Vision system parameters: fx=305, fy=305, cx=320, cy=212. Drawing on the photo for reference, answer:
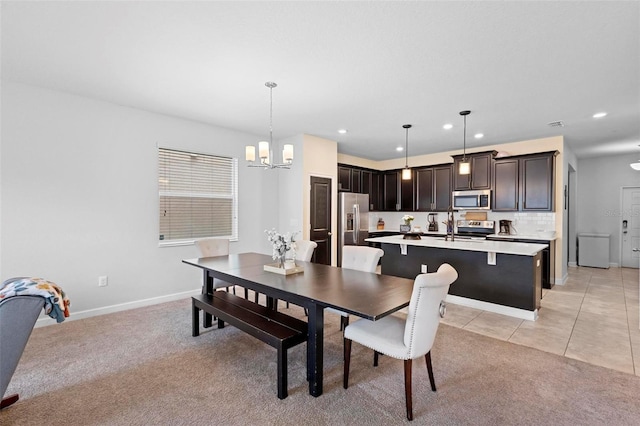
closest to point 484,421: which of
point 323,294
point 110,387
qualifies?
point 323,294

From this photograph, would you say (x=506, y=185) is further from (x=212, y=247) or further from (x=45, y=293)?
(x=45, y=293)

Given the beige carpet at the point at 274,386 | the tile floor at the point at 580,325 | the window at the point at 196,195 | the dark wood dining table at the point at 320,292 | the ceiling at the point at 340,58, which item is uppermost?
the ceiling at the point at 340,58

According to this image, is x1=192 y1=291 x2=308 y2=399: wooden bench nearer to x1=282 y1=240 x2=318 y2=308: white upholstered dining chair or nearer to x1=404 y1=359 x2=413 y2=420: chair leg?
x1=404 y1=359 x2=413 y2=420: chair leg

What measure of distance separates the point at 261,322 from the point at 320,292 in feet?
2.17

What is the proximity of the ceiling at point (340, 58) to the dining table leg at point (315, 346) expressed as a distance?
2049mm

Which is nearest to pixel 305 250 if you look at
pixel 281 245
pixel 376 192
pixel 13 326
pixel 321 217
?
pixel 281 245

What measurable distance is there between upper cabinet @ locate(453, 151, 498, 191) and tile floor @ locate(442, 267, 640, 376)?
2.15 m

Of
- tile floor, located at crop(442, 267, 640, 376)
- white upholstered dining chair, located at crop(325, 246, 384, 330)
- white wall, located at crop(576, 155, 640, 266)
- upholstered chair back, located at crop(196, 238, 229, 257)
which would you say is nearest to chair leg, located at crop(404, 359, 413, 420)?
white upholstered dining chair, located at crop(325, 246, 384, 330)

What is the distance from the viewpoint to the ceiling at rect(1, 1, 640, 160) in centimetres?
207

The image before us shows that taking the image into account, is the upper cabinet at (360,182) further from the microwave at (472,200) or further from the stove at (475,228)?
the stove at (475,228)

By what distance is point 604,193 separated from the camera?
281 inches

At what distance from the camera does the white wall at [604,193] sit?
22.8 ft

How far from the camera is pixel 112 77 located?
3.07m

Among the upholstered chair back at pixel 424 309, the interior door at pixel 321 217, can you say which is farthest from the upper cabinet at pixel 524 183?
the upholstered chair back at pixel 424 309
